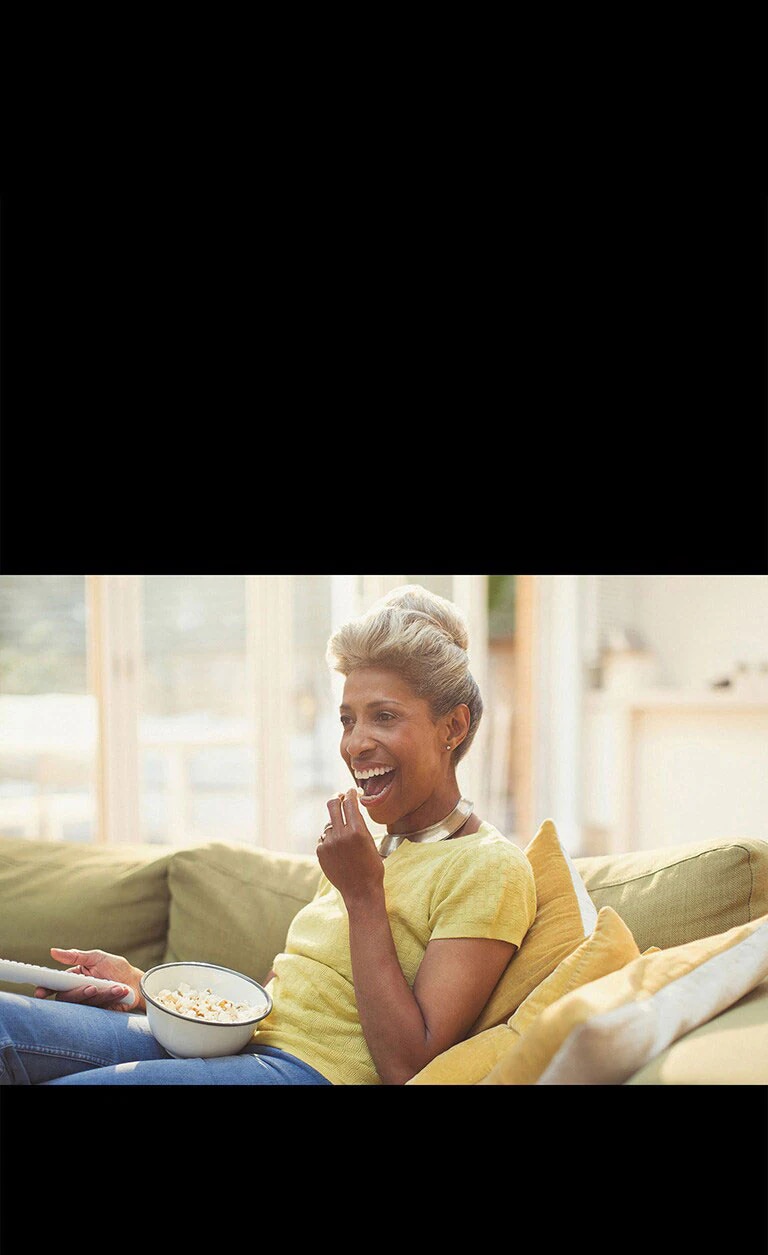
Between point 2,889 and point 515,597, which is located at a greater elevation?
point 515,597

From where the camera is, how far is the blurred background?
13.2 feet

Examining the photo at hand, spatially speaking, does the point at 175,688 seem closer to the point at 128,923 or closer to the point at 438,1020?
the point at 128,923

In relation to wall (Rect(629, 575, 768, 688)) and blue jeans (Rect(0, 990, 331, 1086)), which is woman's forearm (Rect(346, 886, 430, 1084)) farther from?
wall (Rect(629, 575, 768, 688))

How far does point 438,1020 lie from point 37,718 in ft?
9.86

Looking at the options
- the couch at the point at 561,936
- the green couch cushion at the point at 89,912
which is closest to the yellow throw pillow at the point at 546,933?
the couch at the point at 561,936

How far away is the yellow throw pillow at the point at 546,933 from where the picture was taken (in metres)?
1.42

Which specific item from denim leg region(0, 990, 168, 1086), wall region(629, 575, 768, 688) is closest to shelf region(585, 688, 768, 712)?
wall region(629, 575, 768, 688)

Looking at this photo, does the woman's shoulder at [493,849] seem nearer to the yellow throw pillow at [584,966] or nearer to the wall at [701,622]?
the yellow throw pillow at [584,966]

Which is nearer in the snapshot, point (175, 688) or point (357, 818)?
point (357, 818)

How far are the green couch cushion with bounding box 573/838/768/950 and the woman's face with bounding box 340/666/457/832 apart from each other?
0.41 metres
